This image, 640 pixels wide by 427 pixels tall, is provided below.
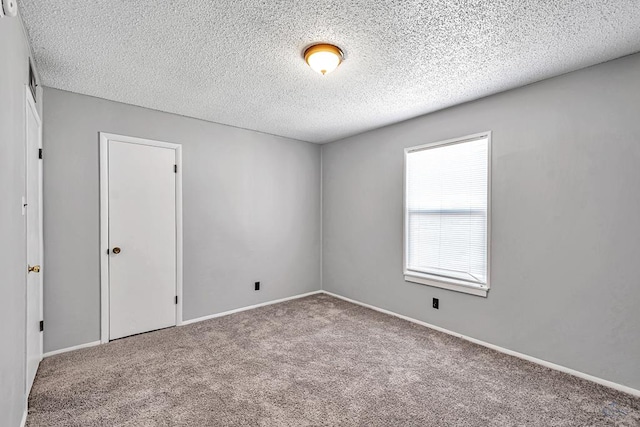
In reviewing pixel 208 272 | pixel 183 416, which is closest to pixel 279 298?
pixel 208 272

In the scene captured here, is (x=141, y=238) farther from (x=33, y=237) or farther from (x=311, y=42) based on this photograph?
(x=311, y=42)

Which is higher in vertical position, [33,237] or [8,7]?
[8,7]

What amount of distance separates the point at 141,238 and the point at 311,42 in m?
2.67

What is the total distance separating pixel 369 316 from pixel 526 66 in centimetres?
306

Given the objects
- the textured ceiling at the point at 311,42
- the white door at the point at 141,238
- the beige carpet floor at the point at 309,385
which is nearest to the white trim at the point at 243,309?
the white door at the point at 141,238

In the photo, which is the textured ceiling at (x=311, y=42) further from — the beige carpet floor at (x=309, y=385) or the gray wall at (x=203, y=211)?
the beige carpet floor at (x=309, y=385)

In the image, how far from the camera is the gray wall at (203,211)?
9.34ft

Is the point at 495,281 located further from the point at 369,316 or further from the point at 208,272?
the point at 208,272

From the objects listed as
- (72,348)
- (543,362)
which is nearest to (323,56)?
(543,362)

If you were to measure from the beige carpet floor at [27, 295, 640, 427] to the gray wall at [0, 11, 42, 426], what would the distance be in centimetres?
59

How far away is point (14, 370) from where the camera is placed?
162 centimetres

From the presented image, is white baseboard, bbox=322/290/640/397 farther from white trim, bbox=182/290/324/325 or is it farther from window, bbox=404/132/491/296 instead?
white trim, bbox=182/290/324/325

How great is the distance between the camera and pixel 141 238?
330 centimetres

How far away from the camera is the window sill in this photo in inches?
120
